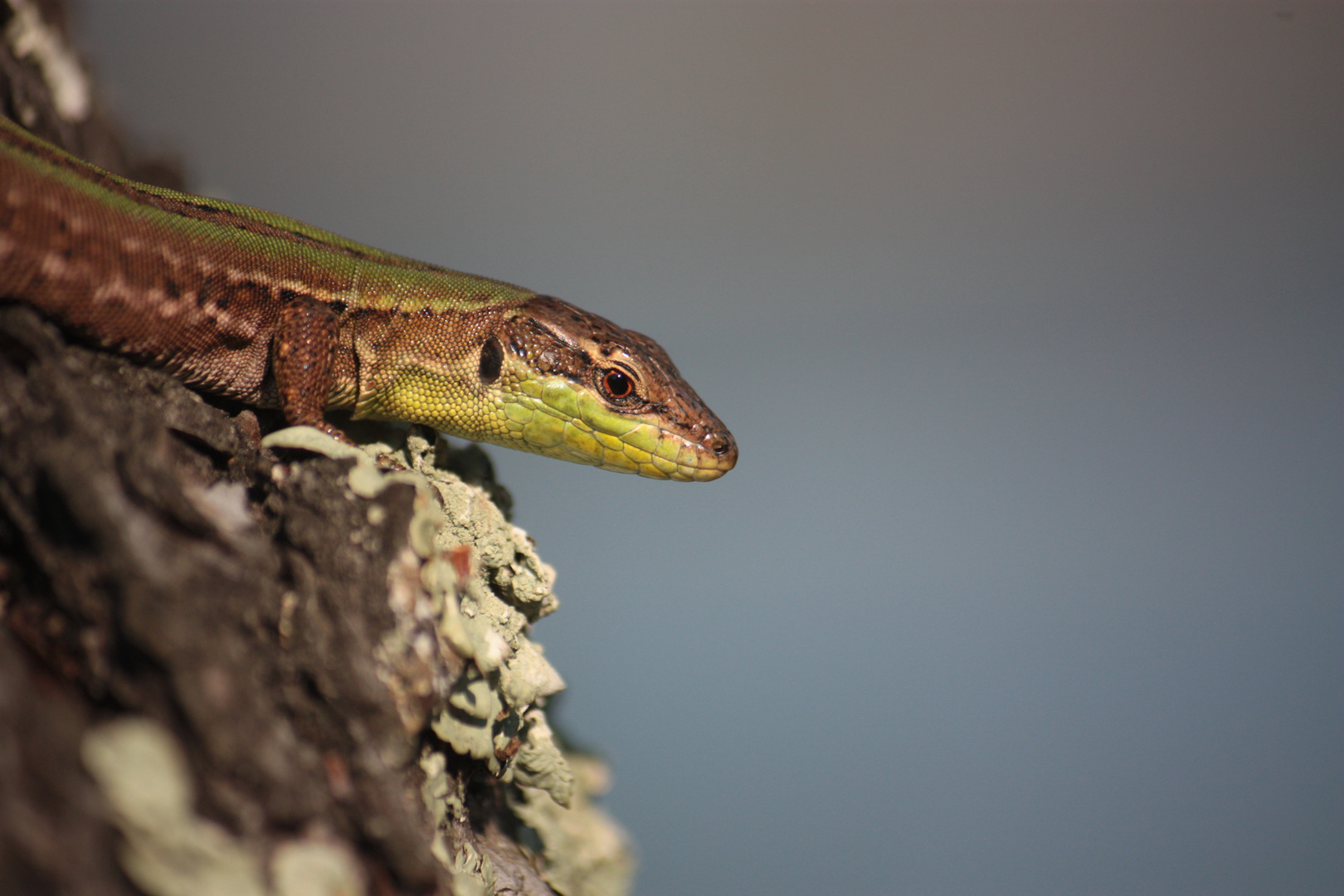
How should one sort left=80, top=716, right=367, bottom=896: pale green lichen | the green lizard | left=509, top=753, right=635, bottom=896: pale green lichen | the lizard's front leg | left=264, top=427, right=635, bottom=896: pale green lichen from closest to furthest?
left=80, top=716, right=367, bottom=896: pale green lichen
left=264, top=427, right=635, bottom=896: pale green lichen
the green lizard
the lizard's front leg
left=509, top=753, right=635, bottom=896: pale green lichen

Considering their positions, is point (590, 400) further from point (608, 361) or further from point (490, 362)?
point (490, 362)

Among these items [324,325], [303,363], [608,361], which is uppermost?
[608,361]

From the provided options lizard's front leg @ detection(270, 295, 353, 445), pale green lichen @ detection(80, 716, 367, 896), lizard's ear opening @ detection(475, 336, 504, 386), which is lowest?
pale green lichen @ detection(80, 716, 367, 896)

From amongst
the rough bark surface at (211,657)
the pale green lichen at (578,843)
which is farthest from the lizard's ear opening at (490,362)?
the pale green lichen at (578,843)

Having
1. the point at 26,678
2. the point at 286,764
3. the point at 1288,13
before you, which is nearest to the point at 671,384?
the point at 286,764

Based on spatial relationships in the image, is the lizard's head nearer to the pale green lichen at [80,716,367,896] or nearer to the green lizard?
the green lizard

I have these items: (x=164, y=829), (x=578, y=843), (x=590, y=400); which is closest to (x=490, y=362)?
(x=590, y=400)

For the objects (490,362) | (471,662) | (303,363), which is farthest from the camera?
(490,362)

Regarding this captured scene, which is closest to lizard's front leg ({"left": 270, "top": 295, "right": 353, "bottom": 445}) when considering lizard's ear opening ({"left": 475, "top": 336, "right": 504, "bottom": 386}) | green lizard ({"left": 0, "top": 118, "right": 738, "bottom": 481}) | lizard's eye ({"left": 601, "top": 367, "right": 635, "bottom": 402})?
green lizard ({"left": 0, "top": 118, "right": 738, "bottom": 481})
